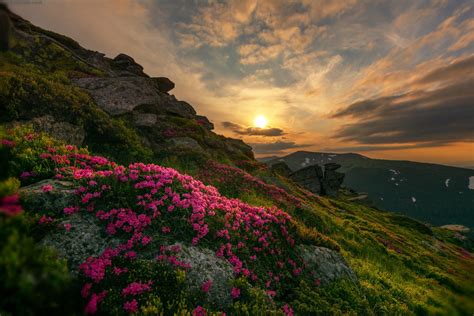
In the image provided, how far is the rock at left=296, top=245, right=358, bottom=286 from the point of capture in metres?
10.1

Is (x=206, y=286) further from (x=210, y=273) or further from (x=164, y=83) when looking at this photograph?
(x=164, y=83)

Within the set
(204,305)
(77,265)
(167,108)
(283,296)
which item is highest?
(167,108)

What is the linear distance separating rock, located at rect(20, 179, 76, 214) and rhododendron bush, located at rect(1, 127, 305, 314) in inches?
6.5

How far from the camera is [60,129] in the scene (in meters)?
14.2

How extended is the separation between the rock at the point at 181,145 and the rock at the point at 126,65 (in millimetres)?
33597

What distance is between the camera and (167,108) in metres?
35.4

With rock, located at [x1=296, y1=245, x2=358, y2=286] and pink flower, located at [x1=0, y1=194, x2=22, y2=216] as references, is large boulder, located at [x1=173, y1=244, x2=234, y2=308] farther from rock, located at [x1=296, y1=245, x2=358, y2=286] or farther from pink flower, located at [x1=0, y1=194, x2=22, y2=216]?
pink flower, located at [x1=0, y1=194, x2=22, y2=216]

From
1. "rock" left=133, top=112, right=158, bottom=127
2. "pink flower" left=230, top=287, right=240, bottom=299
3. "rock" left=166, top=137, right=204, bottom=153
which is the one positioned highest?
→ "rock" left=133, top=112, right=158, bottom=127

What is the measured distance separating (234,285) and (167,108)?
1263 inches

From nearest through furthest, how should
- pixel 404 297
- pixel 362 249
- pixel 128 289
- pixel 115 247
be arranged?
1. pixel 128 289
2. pixel 115 247
3. pixel 404 297
4. pixel 362 249

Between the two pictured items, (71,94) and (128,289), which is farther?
(71,94)

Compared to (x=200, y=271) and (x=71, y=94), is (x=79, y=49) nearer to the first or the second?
(x=71, y=94)

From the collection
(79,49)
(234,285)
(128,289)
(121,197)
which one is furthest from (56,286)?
(79,49)

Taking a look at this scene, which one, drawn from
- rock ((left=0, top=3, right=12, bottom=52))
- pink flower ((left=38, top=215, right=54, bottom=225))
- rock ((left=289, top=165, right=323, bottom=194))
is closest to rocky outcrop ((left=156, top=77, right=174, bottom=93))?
rock ((left=0, top=3, right=12, bottom=52))
